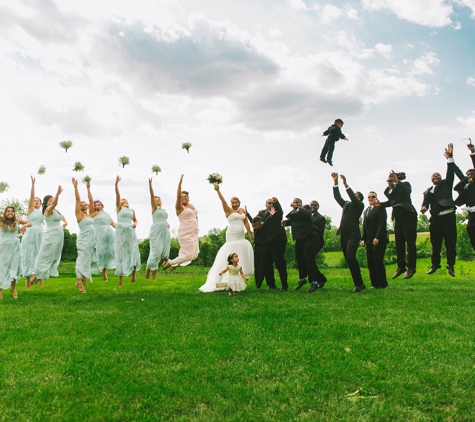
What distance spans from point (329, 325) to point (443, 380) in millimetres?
2778

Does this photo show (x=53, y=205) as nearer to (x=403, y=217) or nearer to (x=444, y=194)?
(x=403, y=217)

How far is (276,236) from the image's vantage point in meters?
13.5

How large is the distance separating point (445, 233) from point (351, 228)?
7.72 ft

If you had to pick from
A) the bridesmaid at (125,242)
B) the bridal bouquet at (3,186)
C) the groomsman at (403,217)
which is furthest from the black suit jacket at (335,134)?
the bridal bouquet at (3,186)

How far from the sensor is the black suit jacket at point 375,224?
12.9 metres

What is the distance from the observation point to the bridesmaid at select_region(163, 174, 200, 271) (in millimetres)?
14555

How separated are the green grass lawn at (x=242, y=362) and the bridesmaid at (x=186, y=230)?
14.1 feet

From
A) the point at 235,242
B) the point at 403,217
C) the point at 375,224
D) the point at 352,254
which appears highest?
the point at 403,217

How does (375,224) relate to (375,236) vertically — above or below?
above

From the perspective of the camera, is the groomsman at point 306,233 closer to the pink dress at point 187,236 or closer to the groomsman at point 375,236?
the groomsman at point 375,236

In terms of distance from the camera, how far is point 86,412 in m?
4.68

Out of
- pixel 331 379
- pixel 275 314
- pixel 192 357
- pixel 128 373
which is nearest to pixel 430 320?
pixel 275 314

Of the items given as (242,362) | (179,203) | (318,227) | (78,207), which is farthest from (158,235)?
(242,362)

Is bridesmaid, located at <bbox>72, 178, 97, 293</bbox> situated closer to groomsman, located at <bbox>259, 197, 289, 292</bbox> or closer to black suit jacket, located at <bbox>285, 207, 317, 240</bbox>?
groomsman, located at <bbox>259, 197, 289, 292</bbox>
